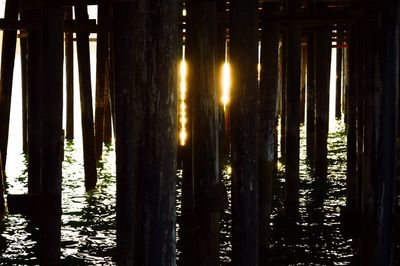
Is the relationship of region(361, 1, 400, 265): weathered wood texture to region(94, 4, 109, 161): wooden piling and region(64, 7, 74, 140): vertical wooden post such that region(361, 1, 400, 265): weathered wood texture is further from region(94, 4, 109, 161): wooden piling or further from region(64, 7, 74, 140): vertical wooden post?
region(64, 7, 74, 140): vertical wooden post

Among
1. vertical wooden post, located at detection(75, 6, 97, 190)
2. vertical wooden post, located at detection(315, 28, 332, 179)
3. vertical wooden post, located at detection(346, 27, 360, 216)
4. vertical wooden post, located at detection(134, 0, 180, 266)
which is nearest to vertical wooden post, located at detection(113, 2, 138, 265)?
vertical wooden post, located at detection(134, 0, 180, 266)

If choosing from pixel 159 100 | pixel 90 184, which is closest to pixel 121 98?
pixel 159 100

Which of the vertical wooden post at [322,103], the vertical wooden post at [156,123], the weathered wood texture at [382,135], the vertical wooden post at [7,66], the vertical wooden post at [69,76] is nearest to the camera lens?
the vertical wooden post at [156,123]

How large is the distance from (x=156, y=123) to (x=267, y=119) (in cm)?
437

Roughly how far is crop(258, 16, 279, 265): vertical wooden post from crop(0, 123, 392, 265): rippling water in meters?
0.40

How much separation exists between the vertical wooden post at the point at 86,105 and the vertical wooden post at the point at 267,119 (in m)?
3.23

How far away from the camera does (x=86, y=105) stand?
35.1 feet

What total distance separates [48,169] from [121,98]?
0.88 m

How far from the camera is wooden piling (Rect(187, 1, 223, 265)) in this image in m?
6.06

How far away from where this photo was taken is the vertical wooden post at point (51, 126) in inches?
239

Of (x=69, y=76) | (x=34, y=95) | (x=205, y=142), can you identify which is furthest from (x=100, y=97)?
(x=205, y=142)

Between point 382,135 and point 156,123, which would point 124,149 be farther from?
point 156,123

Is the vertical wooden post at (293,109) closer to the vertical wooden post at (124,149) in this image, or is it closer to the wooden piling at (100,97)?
the vertical wooden post at (124,149)

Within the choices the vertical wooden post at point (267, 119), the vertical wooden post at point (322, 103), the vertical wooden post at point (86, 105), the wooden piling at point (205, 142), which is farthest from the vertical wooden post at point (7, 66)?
the vertical wooden post at point (322, 103)
